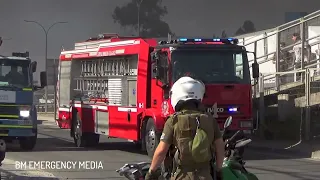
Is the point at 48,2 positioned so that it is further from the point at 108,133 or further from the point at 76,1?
the point at 108,133

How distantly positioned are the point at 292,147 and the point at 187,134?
507 inches

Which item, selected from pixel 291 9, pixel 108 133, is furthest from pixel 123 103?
pixel 291 9

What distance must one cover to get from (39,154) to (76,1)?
230ft

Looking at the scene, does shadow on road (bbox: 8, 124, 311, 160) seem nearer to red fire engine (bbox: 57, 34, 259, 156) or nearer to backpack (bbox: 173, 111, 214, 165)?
red fire engine (bbox: 57, 34, 259, 156)

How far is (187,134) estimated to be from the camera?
4.54 metres

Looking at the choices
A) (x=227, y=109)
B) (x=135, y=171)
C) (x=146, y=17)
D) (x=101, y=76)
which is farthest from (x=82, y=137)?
(x=146, y=17)

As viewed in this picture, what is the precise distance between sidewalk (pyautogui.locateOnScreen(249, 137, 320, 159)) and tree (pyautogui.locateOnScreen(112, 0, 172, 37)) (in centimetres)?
6699

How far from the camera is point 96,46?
59.1ft

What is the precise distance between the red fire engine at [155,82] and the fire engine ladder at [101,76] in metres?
0.03

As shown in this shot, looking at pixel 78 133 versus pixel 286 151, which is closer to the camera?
pixel 286 151

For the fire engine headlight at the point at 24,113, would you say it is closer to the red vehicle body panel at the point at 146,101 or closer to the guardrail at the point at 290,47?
the red vehicle body panel at the point at 146,101

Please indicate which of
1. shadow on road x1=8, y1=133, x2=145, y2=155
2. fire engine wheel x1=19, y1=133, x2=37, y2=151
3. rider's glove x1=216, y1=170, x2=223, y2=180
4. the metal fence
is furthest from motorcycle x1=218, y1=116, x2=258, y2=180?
the metal fence

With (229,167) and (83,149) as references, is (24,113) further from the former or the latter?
(229,167)

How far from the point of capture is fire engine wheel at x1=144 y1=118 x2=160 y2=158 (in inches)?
545
